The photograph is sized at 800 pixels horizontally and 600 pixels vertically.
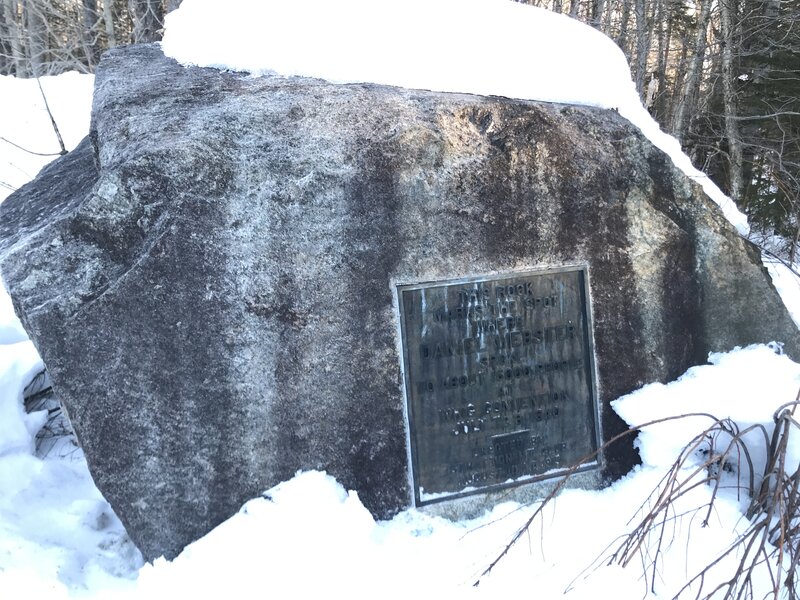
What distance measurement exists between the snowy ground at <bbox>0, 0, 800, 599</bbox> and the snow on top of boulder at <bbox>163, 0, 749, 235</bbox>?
0.01 meters

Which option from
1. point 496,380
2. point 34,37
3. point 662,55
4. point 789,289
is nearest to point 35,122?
point 496,380

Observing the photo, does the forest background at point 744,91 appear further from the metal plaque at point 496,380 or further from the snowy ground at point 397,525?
the metal plaque at point 496,380

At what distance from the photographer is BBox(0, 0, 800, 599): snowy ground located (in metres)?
1.92

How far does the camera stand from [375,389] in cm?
217

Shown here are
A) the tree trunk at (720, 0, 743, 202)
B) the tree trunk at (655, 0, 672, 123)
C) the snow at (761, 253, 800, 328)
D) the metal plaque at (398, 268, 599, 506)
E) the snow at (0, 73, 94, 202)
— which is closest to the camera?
the metal plaque at (398, 268, 599, 506)

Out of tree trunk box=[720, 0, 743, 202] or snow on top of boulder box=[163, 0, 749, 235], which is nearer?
snow on top of boulder box=[163, 0, 749, 235]

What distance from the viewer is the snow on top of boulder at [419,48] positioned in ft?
8.14

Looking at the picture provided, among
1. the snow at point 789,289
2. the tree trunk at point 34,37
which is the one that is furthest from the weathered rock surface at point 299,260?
the tree trunk at point 34,37

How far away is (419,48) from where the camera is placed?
259 cm

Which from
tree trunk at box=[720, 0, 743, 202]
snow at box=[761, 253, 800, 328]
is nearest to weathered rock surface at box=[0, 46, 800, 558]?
snow at box=[761, 253, 800, 328]

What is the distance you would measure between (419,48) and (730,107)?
759cm

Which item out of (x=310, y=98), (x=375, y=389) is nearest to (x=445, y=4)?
(x=310, y=98)

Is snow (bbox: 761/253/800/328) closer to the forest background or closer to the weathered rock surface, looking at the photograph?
the weathered rock surface

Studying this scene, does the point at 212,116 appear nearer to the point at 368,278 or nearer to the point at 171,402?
the point at 368,278
